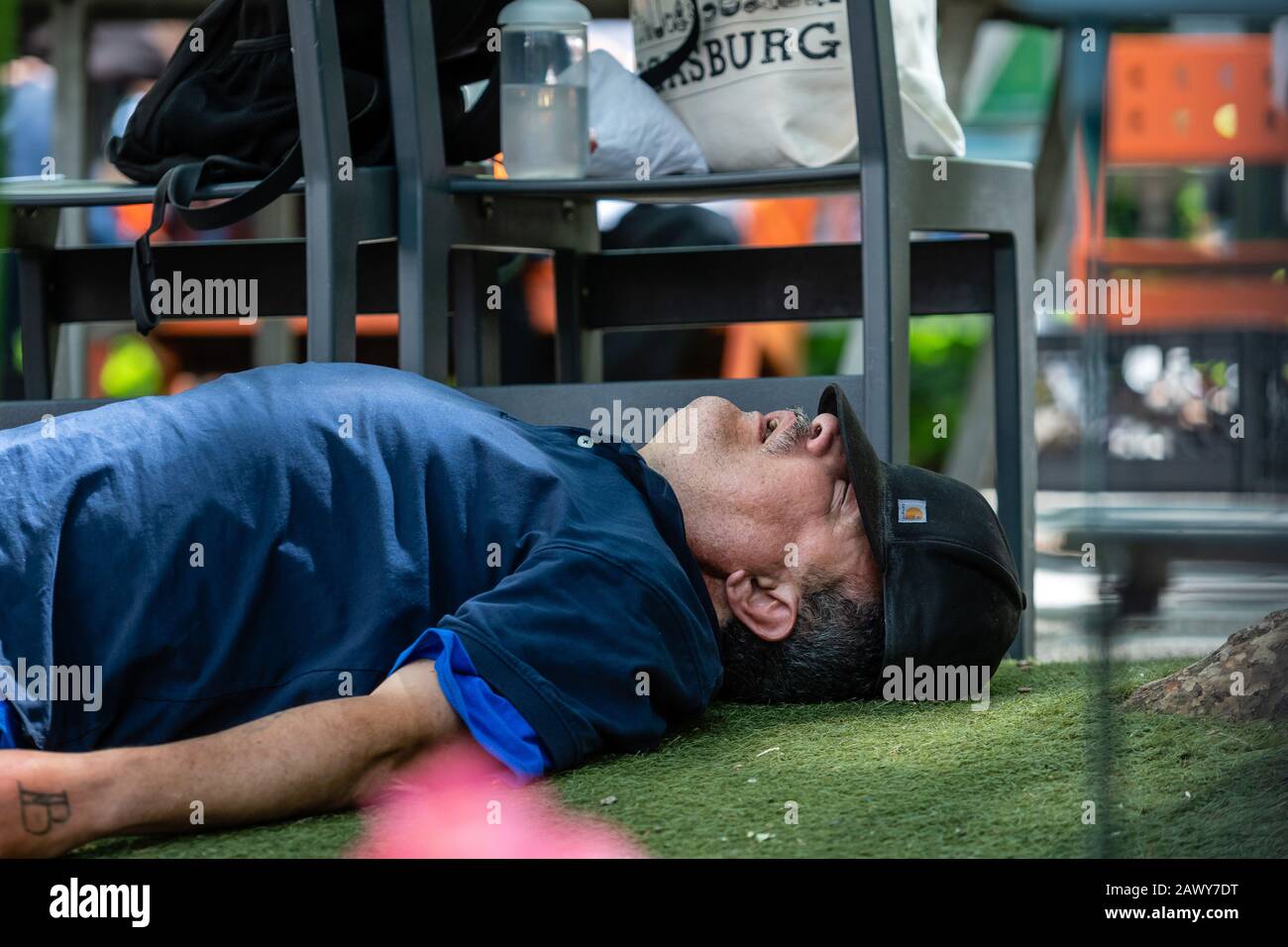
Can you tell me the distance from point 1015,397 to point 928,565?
99 centimetres

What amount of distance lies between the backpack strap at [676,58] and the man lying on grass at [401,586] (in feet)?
2.45

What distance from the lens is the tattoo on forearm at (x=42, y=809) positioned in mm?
1248

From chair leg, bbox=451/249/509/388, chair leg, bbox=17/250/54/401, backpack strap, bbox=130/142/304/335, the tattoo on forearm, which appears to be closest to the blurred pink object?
the tattoo on forearm

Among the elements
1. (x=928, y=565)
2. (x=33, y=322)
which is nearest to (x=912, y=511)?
(x=928, y=565)

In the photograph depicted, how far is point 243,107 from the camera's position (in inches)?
91.6

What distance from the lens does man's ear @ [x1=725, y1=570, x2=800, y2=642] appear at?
186cm

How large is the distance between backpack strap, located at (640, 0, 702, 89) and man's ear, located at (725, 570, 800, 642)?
3.18 feet

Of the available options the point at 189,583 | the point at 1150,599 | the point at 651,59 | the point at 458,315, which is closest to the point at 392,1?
the point at 651,59

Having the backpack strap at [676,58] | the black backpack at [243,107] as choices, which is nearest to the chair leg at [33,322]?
the black backpack at [243,107]

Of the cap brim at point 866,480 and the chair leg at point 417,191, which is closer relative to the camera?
the cap brim at point 866,480

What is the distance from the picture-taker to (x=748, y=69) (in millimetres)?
2359

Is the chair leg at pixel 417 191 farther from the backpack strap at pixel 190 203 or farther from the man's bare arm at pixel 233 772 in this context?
the man's bare arm at pixel 233 772

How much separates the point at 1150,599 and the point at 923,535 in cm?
95
